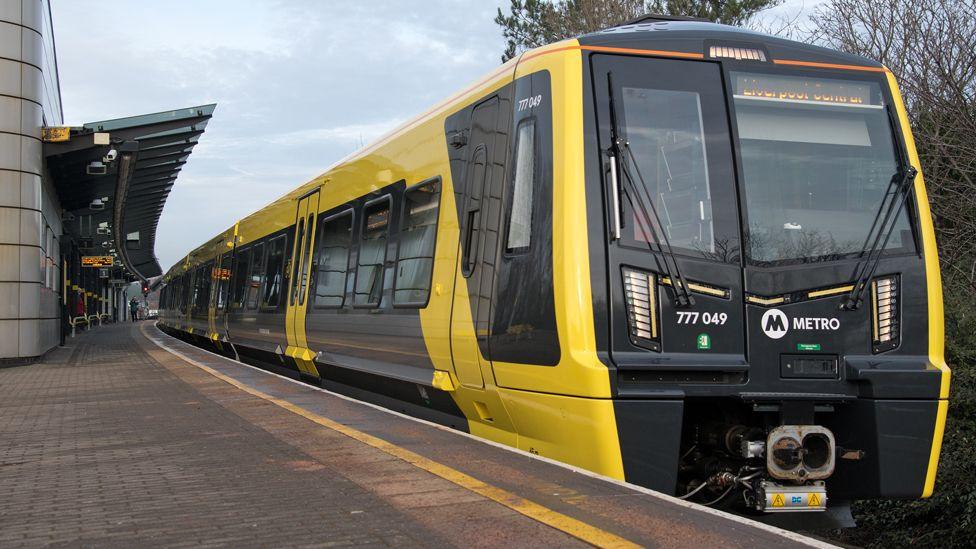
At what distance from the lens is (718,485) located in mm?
5539

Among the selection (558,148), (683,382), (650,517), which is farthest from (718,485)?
(558,148)

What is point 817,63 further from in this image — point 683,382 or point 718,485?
point 718,485

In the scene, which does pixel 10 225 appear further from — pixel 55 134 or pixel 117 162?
pixel 117 162

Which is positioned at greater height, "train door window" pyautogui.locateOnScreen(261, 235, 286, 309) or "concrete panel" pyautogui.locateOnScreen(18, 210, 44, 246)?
"concrete panel" pyautogui.locateOnScreen(18, 210, 44, 246)

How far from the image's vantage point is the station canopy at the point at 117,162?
2020cm

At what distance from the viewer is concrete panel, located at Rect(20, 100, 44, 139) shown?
1845cm

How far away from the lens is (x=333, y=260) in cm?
1081

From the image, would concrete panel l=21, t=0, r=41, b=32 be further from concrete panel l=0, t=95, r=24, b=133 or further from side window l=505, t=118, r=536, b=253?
side window l=505, t=118, r=536, b=253

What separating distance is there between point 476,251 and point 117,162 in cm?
1911

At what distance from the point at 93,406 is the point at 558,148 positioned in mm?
7108

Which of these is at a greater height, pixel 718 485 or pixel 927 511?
pixel 718 485

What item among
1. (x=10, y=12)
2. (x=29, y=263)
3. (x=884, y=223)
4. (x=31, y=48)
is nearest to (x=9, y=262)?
(x=29, y=263)

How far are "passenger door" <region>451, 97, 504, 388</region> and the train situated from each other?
4 cm

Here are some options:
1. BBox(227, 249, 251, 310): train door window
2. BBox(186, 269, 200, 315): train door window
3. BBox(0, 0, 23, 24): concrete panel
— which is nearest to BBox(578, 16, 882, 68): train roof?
BBox(227, 249, 251, 310): train door window
